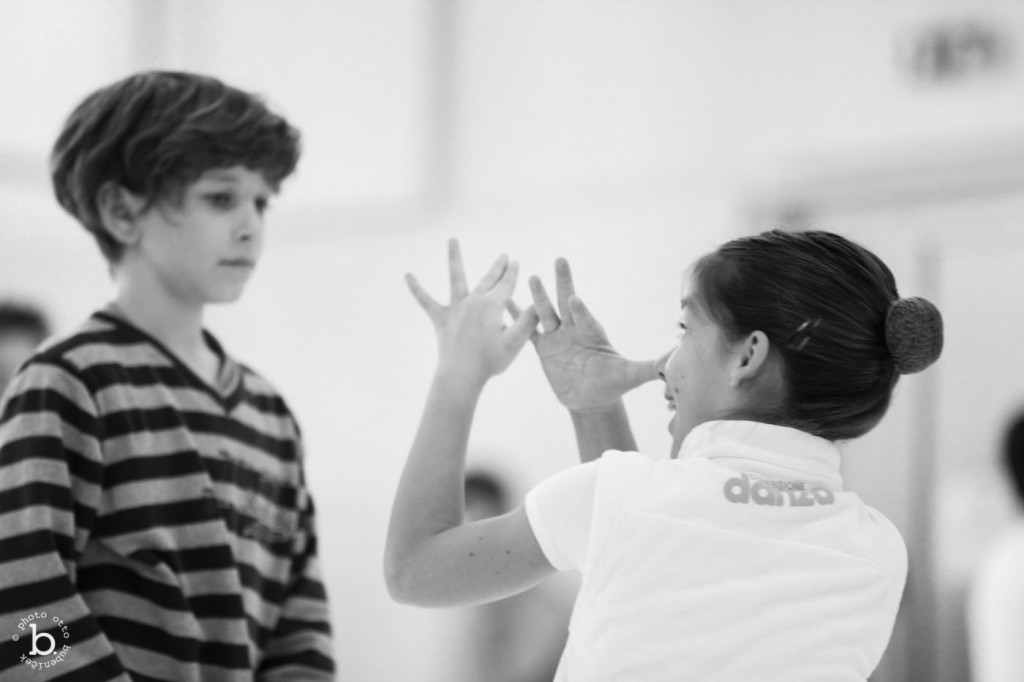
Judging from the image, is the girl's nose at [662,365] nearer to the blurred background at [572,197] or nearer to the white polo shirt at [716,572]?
the white polo shirt at [716,572]

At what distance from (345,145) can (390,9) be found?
0.35m

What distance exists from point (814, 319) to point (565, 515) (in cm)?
23

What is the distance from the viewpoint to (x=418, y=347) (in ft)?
9.98

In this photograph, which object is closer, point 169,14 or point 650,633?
point 650,633

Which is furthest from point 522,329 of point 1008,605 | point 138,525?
point 1008,605

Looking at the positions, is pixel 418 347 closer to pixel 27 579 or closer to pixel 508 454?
pixel 508 454

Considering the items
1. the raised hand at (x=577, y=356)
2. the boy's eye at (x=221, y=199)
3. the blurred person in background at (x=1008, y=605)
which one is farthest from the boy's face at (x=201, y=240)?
the blurred person in background at (x=1008, y=605)

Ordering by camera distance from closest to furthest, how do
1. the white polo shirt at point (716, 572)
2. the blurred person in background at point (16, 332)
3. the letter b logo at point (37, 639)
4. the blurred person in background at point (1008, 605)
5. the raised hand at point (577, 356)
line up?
1. the white polo shirt at point (716, 572)
2. the letter b logo at point (37, 639)
3. the raised hand at point (577, 356)
4. the blurred person in background at point (1008, 605)
5. the blurred person in background at point (16, 332)

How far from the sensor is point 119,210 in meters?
1.14

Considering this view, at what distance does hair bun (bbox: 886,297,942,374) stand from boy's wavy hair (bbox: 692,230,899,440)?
1cm

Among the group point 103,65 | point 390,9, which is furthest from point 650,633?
point 390,9

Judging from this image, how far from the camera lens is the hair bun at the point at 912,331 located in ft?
2.88

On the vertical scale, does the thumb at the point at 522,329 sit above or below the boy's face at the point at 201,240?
below

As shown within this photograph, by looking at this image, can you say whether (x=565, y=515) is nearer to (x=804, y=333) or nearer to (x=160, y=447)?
(x=804, y=333)
